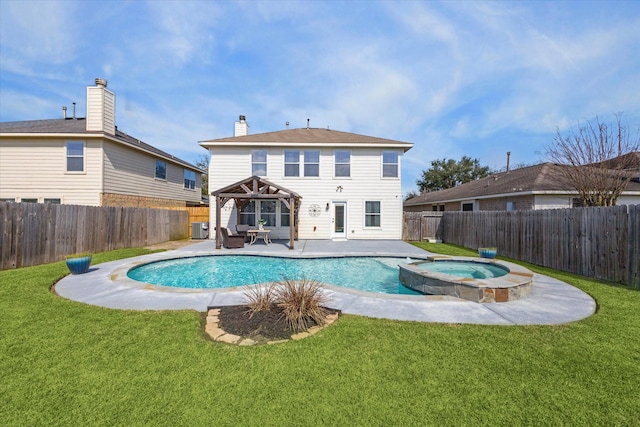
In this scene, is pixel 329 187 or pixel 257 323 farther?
pixel 329 187

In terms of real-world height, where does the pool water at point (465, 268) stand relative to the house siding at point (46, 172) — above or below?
below

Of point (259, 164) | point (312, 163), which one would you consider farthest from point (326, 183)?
point (259, 164)

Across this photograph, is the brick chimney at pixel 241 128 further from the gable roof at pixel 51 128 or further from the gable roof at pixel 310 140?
the gable roof at pixel 51 128

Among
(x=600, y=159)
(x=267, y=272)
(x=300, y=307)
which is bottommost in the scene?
(x=267, y=272)

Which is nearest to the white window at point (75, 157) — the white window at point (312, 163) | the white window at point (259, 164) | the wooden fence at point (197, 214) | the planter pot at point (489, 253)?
the wooden fence at point (197, 214)

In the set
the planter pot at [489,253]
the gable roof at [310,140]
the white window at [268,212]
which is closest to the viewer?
the planter pot at [489,253]

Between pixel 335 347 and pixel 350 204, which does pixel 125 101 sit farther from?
pixel 335 347

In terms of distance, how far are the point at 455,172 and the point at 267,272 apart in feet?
127

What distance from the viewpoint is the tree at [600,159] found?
33.7 feet

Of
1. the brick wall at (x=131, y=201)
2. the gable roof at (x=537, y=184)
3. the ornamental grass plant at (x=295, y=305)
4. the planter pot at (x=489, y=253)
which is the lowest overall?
the ornamental grass plant at (x=295, y=305)

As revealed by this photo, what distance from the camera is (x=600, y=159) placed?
10828 mm

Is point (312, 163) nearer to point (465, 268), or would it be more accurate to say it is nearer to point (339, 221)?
point (339, 221)

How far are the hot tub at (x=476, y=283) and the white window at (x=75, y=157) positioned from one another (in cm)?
1624

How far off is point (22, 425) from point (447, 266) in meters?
8.83
